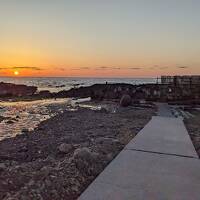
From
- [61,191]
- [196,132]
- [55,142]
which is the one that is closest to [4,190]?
[61,191]

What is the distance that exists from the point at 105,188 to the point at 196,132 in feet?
27.0

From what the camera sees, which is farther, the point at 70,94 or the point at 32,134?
the point at 70,94

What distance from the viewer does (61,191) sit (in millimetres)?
5953

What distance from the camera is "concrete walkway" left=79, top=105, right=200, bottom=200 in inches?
216

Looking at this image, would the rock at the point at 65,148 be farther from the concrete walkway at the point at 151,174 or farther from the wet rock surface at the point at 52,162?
the concrete walkway at the point at 151,174

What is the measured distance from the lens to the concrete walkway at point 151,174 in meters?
5.48

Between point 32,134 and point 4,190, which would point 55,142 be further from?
point 4,190

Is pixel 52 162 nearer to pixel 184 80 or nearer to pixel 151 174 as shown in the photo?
pixel 151 174

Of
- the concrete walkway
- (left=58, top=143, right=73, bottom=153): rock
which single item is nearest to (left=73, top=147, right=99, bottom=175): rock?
the concrete walkway

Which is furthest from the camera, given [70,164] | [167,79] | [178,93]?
[167,79]

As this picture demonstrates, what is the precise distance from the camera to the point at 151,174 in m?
6.53

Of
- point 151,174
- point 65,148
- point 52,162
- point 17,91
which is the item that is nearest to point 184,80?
point 65,148

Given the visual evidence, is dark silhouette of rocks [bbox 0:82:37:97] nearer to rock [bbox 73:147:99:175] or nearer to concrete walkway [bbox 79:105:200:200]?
concrete walkway [bbox 79:105:200:200]

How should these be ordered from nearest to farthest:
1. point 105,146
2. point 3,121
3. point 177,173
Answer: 1. point 177,173
2. point 105,146
3. point 3,121
